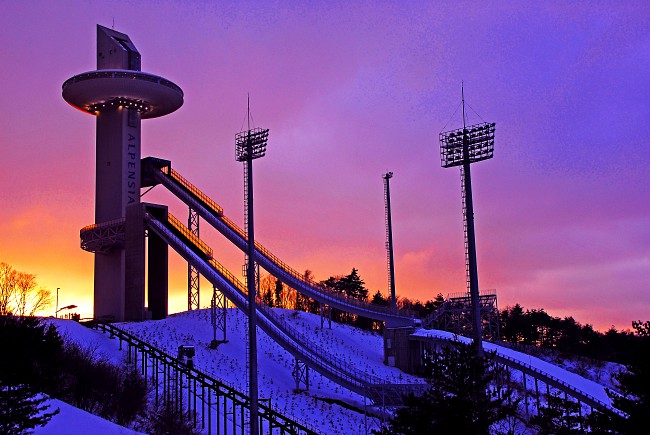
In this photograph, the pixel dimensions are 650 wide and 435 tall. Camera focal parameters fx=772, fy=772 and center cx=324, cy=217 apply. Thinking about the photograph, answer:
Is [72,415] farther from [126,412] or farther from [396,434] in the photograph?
[396,434]

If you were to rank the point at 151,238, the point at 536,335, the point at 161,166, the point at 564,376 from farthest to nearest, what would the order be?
1. the point at 536,335
2. the point at 161,166
3. the point at 151,238
4. the point at 564,376

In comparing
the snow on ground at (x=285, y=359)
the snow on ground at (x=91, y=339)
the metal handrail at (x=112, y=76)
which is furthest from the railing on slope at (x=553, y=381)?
the metal handrail at (x=112, y=76)

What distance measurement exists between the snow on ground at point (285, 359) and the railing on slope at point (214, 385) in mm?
1647

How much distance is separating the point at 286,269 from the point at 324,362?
16828 mm

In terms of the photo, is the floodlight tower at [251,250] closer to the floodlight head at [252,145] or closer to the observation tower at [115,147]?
the floodlight head at [252,145]

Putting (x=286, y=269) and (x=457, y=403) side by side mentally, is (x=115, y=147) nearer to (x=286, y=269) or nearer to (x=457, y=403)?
(x=286, y=269)

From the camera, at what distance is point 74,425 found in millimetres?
30797

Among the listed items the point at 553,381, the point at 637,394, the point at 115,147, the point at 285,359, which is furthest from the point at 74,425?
the point at 115,147

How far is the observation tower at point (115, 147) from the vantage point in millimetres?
71750

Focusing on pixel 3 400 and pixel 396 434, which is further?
pixel 396 434

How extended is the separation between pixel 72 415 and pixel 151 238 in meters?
39.6

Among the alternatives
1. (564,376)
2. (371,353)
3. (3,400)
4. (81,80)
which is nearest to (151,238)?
(81,80)

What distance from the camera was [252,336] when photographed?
1356 inches

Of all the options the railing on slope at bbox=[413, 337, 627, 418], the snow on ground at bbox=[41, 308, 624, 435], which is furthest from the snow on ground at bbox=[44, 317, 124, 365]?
the railing on slope at bbox=[413, 337, 627, 418]
